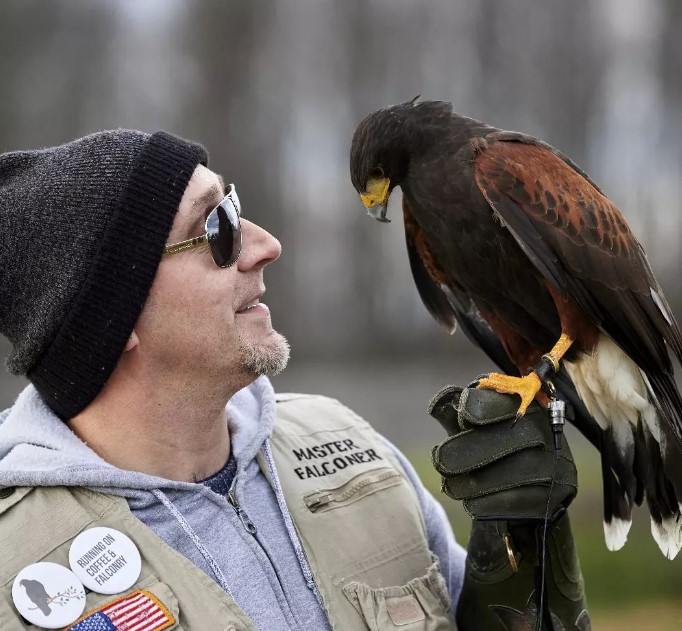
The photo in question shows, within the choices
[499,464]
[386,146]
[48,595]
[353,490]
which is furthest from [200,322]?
[386,146]

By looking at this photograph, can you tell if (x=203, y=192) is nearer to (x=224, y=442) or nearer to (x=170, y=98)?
(x=224, y=442)

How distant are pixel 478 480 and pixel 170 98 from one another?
39.4 feet

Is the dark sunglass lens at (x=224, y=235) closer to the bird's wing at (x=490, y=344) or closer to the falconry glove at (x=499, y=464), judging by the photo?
the falconry glove at (x=499, y=464)

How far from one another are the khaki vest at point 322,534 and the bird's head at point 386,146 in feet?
2.28

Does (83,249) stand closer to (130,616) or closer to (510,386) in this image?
(130,616)

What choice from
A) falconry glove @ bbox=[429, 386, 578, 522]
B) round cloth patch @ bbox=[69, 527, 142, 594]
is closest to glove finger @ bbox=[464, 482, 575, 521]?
falconry glove @ bbox=[429, 386, 578, 522]

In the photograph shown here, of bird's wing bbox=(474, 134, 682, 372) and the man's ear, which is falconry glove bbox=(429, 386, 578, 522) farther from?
the man's ear

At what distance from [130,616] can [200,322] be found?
0.68 meters

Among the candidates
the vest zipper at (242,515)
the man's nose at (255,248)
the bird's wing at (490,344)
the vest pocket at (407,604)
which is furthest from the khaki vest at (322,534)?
the bird's wing at (490,344)

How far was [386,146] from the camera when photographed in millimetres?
2547

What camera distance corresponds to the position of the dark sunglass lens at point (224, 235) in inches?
79.6

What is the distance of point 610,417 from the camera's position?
2492mm

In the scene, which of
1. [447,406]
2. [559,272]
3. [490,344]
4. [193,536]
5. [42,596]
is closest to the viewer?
[42,596]

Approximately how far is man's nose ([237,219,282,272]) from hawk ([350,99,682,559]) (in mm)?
572
